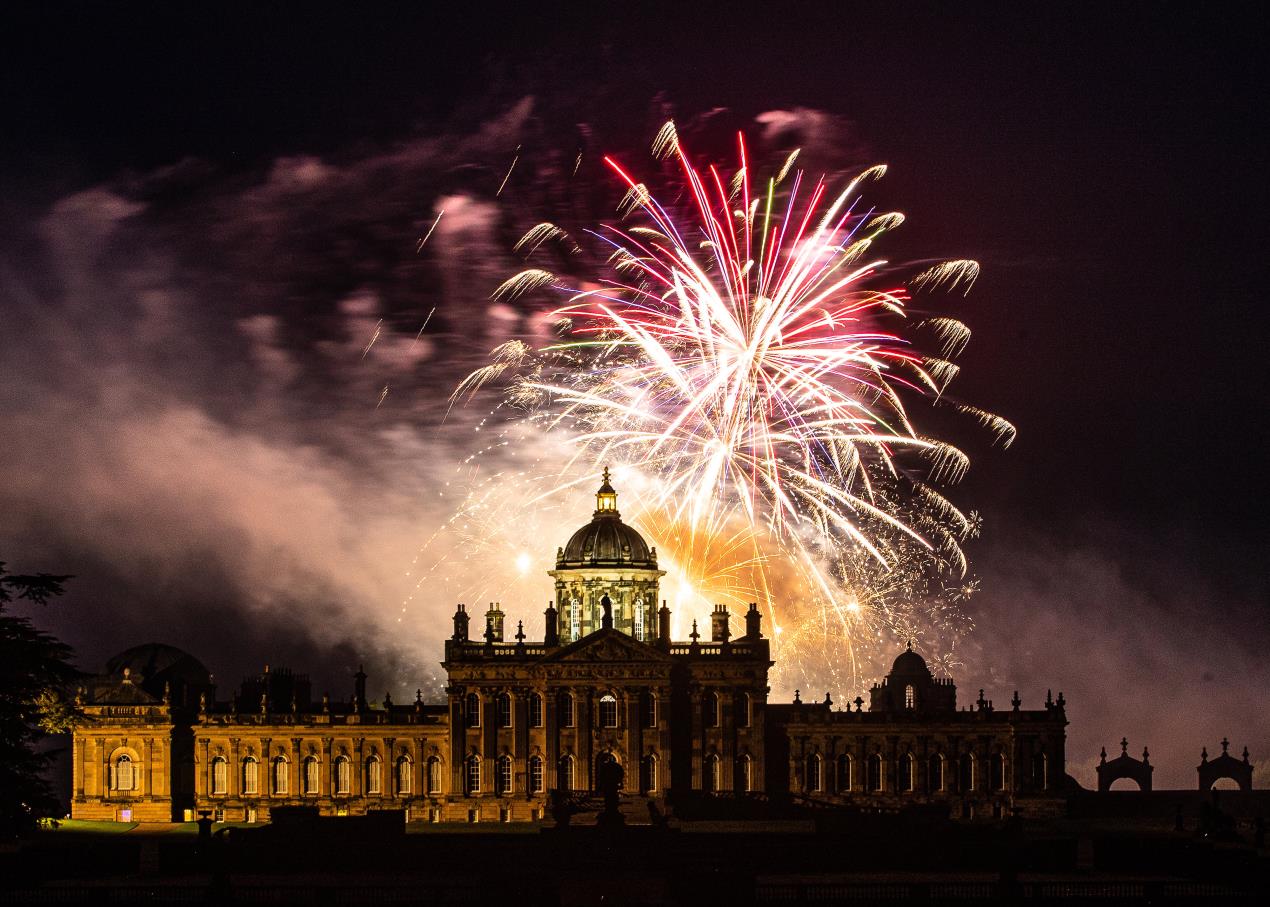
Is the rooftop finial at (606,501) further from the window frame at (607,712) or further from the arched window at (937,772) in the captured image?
the arched window at (937,772)

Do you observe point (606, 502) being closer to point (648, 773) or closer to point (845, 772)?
point (648, 773)

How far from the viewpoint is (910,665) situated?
118 m

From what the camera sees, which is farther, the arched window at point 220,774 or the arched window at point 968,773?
the arched window at point 220,774

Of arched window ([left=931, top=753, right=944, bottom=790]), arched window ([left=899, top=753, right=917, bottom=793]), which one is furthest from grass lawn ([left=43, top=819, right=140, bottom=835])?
arched window ([left=931, top=753, right=944, bottom=790])

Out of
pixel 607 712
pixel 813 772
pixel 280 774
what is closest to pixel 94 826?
pixel 280 774

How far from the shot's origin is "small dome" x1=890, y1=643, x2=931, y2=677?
117875 mm

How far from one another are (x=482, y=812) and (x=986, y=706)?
80.7 ft

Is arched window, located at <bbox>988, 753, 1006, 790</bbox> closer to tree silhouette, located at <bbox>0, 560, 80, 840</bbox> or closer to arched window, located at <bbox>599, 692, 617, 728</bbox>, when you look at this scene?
arched window, located at <bbox>599, 692, 617, 728</bbox>

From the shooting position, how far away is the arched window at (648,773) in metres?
98.8

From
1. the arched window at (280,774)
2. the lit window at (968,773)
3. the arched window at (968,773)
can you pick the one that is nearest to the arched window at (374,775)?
the arched window at (280,774)

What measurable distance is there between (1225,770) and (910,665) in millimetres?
19187

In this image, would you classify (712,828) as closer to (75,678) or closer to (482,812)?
(482,812)

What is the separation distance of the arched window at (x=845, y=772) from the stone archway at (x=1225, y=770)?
19.0 metres

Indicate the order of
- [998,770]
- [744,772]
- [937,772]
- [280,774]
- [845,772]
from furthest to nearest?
[280,774]
[845,772]
[937,772]
[998,770]
[744,772]
